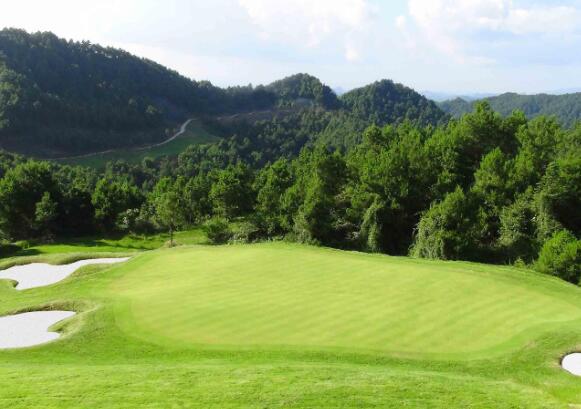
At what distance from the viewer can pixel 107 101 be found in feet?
613

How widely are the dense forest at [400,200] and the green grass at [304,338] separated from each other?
14.3m

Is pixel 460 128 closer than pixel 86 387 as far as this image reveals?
No

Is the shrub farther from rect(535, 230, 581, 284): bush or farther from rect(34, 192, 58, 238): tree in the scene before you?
rect(535, 230, 581, 284): bush

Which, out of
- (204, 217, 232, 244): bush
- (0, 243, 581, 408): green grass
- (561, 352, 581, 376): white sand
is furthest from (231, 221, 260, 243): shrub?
(561, 352, 581, 376): white sand

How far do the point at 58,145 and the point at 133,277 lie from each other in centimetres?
13996

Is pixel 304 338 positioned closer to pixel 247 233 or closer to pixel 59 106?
pixel 247 233

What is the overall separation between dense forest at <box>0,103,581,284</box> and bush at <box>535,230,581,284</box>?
0.07 m

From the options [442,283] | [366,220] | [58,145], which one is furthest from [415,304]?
[58,145]

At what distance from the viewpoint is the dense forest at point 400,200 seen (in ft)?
135

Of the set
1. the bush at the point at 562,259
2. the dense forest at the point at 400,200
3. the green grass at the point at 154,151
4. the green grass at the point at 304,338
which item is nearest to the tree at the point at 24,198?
the dense forest at the point at 400,200

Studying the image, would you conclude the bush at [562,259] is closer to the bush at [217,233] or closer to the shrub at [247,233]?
the shrub at [247,233]

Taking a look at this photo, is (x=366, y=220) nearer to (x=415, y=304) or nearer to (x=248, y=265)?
(x=248, y=265)

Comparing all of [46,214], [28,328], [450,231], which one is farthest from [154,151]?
[28,328]

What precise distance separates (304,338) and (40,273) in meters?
24.7
